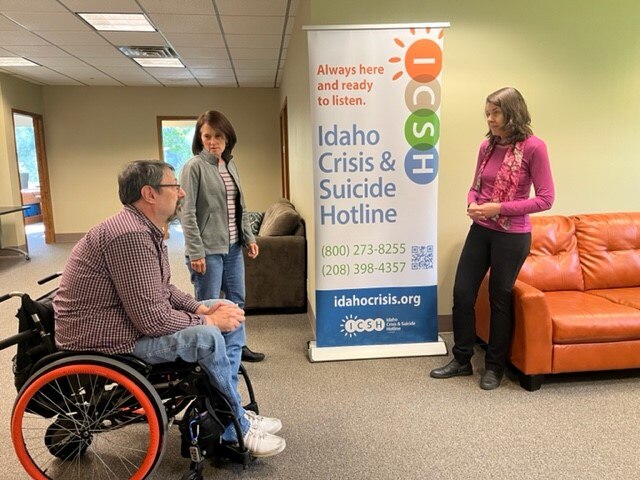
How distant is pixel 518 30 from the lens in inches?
119

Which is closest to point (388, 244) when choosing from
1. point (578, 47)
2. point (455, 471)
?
point (455, 471)

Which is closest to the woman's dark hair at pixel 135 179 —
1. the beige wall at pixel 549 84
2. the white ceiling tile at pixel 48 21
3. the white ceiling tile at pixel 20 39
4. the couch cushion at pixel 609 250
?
the beige wall at pixel 549 84

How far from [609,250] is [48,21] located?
4.93 m

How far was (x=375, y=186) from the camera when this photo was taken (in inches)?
109

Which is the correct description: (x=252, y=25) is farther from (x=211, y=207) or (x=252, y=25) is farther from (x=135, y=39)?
(x=211, y=207)

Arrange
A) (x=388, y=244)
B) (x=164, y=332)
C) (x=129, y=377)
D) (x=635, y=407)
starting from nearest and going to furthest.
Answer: (x=129, y=377) → (x=164, y=332) → (x=635, y=407) → (x=388, y=244)

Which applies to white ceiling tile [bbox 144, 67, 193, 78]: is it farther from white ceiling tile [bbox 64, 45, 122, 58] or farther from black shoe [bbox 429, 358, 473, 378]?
black shoe [bbox 429, 358, 473, 378]

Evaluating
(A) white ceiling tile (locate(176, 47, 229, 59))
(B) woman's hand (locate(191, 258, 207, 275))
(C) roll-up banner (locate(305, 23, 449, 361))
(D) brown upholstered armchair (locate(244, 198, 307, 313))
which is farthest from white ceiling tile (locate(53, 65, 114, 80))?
(B) woman's hand (locate(191, 258, 207, 275))

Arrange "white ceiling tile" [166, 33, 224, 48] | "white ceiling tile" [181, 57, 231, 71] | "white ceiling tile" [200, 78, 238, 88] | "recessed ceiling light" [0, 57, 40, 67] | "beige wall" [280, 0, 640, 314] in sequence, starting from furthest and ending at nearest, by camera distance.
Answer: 1. "white ceiling tile" [200, 78, 238, 88]
2. "white ceiling tile" [181, 57, 231, 71]
3. "recessed ceiling light" [0, 57, 40, 67]
4. "white ceiling tile" [166, 33, 224, 48]
5. "beige wall" [280, 0, 640, 314]

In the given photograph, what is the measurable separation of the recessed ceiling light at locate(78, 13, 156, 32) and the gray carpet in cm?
293

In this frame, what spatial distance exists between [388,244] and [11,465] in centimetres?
210

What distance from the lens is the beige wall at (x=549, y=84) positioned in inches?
118

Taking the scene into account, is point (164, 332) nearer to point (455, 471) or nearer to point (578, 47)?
point (455, 471)

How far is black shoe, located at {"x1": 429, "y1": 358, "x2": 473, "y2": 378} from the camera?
260cm
